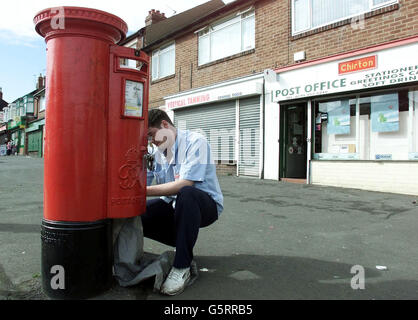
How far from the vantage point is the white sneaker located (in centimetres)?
249

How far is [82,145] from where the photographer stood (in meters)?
2.38

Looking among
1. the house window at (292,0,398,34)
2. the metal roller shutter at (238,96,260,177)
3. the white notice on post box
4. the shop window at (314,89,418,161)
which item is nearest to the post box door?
the white notice on post box

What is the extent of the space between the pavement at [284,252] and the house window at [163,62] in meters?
10.6

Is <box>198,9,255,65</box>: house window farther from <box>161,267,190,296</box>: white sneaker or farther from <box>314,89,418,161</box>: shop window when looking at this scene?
<box>161,267,190,296</box>: white sneaker

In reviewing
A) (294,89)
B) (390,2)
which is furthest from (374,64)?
(294,89)

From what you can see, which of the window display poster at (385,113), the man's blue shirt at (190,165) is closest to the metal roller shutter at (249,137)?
the window display poster at (385,113)

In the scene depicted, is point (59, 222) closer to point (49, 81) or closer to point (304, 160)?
point (49, 81)

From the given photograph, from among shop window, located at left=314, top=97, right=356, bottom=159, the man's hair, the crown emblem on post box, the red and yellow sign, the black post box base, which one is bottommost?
the black post box base

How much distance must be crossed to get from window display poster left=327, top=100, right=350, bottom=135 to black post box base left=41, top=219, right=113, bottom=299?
809cm

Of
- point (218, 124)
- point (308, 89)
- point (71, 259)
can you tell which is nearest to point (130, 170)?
point (71, 259)

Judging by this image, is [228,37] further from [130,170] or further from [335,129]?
[130,170]

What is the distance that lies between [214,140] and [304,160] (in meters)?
3.83

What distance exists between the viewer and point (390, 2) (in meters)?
8.24

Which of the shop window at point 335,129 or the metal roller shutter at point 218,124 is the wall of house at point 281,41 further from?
the shop window at point 335,129
